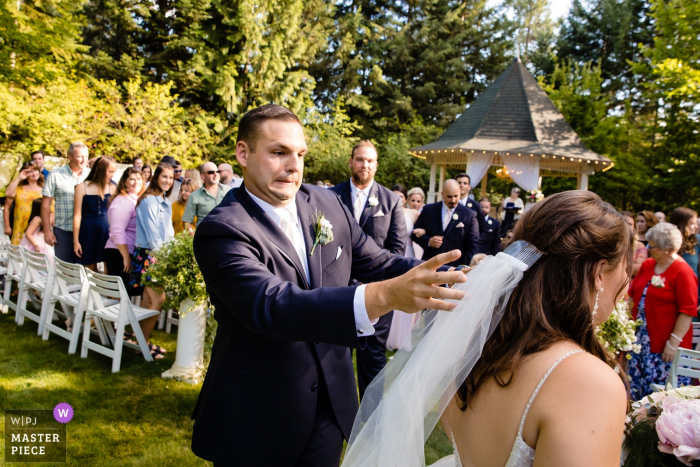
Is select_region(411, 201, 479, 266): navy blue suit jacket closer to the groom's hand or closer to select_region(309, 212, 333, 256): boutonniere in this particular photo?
select_region(309, 212, 333, 256): boutonniere

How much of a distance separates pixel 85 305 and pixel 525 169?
15.8 metres

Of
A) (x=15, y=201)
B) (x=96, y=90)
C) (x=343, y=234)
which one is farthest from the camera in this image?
(x=96, y=90)

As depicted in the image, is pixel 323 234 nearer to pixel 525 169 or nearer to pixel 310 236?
pixel 310 236

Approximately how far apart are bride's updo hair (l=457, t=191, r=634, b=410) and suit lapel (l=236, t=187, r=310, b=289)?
2.84 ft

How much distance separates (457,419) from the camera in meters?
1.80

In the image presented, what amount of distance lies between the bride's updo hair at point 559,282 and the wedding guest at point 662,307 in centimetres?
378

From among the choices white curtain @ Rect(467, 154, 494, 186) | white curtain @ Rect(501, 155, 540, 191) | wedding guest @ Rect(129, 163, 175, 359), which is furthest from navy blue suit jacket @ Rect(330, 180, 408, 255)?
white curtain @ Rect(501, 155, 540, 191)

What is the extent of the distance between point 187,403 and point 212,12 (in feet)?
68.8

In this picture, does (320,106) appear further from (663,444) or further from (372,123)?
(663,444)

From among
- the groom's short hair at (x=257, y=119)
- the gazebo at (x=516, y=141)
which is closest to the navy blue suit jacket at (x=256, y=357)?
the groom's short hair at (x=257, y=119)

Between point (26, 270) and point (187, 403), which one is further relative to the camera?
point (26, 270)

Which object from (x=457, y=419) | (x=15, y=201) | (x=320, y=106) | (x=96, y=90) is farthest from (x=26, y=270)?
(x=320, y=106)

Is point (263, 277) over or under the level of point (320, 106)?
under

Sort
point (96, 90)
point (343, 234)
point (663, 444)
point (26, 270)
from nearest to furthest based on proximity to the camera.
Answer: point (663, 444) < point (343, 234) < point (26, 270) < point (96, 90)
